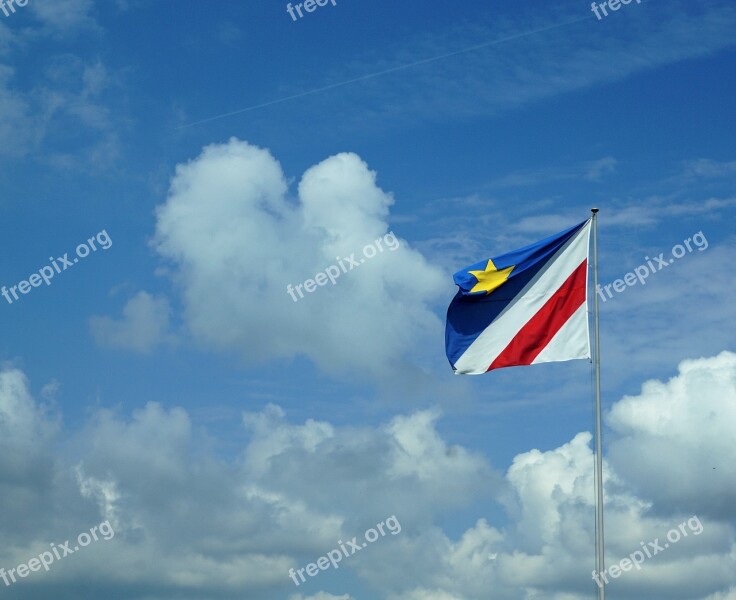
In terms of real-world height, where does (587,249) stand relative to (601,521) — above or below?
above

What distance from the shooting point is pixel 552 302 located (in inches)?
1844

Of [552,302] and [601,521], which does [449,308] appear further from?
[601,521]

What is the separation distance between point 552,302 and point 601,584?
11457mm

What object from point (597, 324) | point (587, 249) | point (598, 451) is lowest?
point (598, 451)

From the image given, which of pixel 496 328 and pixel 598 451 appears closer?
pixel 598 451

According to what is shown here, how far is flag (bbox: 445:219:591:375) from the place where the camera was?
46.2 m

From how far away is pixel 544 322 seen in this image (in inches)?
1832

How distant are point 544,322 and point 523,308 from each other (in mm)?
1153

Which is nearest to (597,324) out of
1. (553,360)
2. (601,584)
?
(553,360)

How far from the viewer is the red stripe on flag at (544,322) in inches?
1829

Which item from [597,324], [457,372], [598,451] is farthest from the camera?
[457,372]

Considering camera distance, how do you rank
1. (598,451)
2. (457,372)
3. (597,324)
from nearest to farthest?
(598,451), (597,324), (457,372)

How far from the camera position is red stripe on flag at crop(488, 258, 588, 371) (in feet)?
152

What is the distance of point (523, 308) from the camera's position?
155 feet
